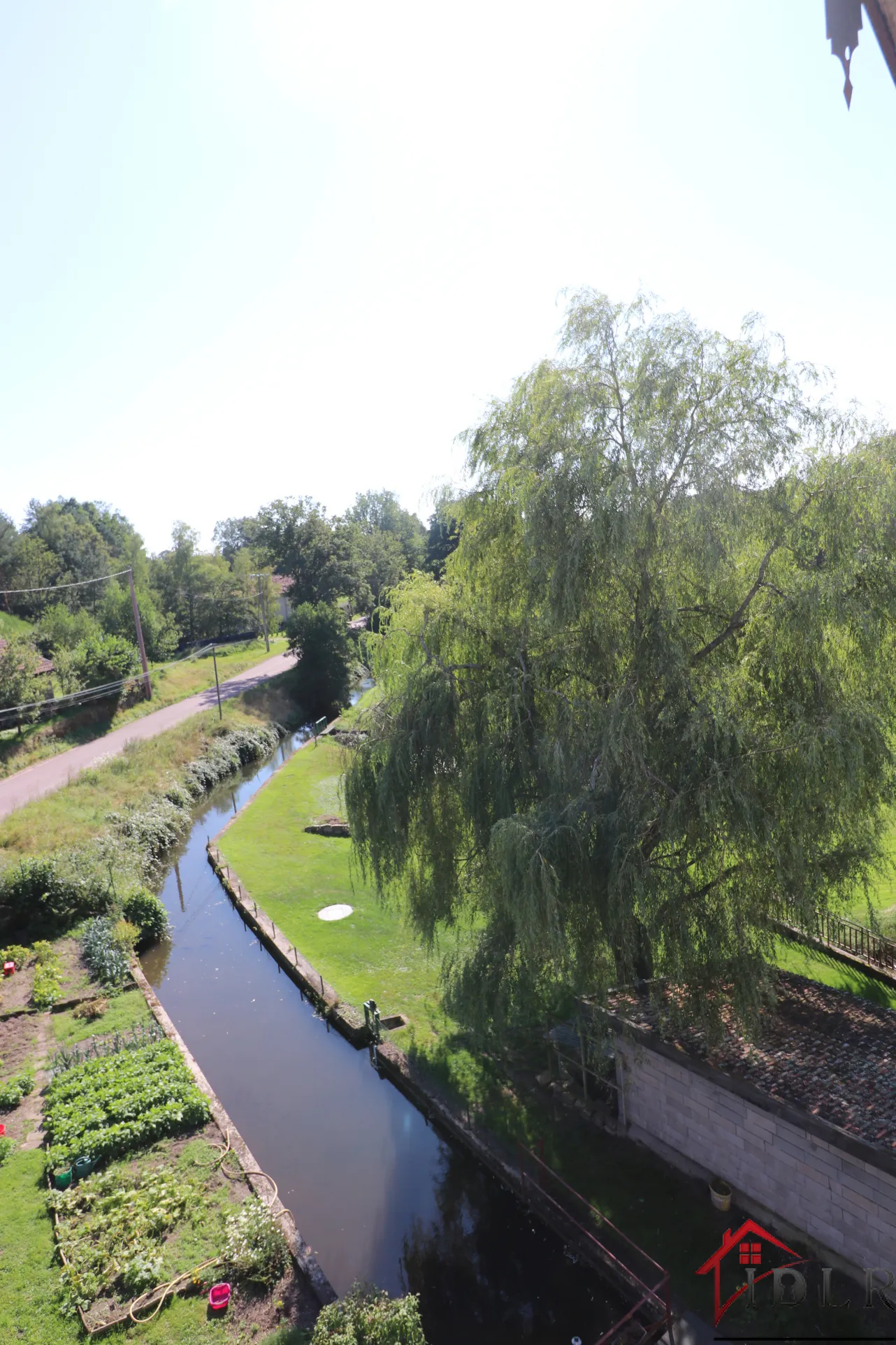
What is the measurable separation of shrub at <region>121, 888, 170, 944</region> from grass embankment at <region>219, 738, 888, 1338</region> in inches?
95.0

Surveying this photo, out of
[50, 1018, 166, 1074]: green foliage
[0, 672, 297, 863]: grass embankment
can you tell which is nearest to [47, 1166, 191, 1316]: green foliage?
[50, 1018, 166, 1074]: green foliage

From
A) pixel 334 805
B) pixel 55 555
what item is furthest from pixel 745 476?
pixel 55 555

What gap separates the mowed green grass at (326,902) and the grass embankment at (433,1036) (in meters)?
0.03

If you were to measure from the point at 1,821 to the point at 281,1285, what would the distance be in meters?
16.6

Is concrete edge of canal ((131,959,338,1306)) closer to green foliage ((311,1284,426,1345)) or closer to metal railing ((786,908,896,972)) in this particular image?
green foliage ((311,1284,426,1345))

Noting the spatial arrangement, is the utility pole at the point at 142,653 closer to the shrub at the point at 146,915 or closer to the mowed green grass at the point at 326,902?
the mowed green grass at the point at 326,902

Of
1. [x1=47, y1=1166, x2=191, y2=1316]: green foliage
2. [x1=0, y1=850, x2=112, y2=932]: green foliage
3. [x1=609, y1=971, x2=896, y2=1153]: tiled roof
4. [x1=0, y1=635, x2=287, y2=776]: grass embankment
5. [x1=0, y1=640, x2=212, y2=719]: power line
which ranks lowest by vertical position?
[x1=47, y1=1166, x2=191, y2=1316]: green foliage

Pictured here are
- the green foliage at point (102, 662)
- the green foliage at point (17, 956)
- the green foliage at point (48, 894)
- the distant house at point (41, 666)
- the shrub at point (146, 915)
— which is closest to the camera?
the green foliage at point (17, 956)

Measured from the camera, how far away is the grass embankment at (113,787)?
2105 cm

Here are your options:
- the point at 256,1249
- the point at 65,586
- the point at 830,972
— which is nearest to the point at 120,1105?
the point at 256,1249

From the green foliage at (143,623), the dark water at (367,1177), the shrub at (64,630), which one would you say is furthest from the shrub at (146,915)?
the green foliage at (143,623)

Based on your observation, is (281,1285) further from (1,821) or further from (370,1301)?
(1,821)

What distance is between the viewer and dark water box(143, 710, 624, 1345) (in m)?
9.16

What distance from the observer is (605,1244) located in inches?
371
